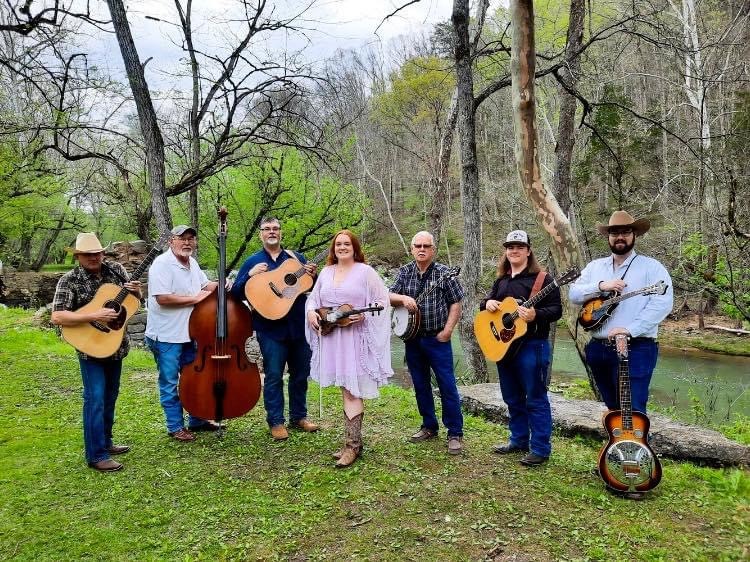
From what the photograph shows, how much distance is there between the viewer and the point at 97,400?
159 inches

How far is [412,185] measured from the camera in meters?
34.0

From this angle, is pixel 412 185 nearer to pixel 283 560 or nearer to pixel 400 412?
pixel 400 412

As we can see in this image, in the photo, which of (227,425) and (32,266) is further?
(32,266)

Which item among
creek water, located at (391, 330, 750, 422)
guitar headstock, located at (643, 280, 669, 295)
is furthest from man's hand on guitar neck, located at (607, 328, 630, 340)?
creek water, located at (391, 330, 750, 422)

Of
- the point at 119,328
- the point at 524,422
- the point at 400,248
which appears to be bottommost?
the point at 524,422

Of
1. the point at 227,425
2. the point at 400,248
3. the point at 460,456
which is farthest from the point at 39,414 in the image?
the point at 400,248

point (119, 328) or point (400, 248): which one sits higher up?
point (400, 248)

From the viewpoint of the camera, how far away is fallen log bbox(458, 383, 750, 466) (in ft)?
14.0

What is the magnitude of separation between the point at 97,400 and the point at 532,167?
15.0ft

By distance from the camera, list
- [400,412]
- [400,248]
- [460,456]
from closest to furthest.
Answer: [460,456], [400,412], [400,248]

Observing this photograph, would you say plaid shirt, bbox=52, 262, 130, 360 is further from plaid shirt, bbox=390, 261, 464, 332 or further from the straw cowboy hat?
plaid shirt, bbox=390, 261, 464, 332

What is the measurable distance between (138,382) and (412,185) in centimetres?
2827

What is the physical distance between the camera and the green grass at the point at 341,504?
2992 mm

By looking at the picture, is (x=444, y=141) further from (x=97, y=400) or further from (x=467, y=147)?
(x=97, y=400)
